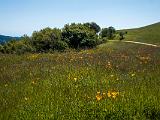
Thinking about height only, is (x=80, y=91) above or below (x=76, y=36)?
above

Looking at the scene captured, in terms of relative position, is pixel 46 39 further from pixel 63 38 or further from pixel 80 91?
pixel 80 91

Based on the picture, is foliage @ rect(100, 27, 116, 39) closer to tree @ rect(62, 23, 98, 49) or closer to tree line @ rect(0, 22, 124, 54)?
tree line @ rect(0, 22, 124, 54)

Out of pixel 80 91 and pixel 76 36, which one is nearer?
pixel 80 91

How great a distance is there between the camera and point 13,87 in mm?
11453

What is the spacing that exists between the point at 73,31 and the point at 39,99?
43728 millimetres

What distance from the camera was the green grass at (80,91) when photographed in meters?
8.02

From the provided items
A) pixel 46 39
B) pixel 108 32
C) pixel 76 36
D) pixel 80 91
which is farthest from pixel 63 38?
pixel 80 91

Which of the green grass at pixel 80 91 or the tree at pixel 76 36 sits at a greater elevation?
the green grass at pixel 80 91

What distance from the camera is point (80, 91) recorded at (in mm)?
10016

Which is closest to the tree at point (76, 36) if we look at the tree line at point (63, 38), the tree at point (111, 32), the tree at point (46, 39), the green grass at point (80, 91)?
the tree line at point (63, 38)

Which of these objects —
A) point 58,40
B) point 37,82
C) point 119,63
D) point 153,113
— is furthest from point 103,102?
point 58,40

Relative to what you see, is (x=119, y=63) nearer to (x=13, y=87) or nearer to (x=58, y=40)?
(x=13, y=87)

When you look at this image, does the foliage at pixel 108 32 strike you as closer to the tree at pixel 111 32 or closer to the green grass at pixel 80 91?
the tree at pixel 111 32

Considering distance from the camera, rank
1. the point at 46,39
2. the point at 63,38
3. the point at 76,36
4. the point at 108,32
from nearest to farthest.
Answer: the point at 46,39
the point at 63,38
the point at 76,36
the point at 108,32
